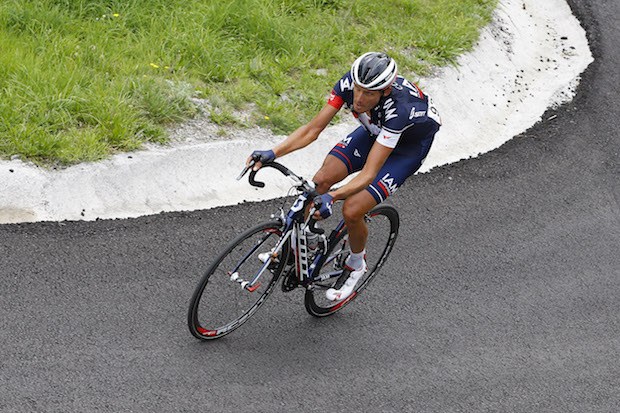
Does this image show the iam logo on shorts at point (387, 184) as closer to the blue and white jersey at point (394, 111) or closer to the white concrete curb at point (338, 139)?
the blue and white jersey at point (394, 111)

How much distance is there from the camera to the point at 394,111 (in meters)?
4.86

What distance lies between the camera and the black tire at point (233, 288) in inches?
187

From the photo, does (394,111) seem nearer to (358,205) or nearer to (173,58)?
(358,205)

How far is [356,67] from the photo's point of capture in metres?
4.75

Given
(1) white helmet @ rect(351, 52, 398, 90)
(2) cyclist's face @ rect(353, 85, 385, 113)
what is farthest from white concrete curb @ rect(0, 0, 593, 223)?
(1) white helmet @ rect(351, 52, 398, 90)

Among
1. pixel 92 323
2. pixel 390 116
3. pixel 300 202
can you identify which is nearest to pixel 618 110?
pixel 390 116

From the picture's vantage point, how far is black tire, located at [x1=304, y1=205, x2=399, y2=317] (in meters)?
5.51

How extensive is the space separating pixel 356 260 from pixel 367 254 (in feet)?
2.20

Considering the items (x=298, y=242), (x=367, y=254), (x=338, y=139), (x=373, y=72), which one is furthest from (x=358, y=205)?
(x=338, y=139)

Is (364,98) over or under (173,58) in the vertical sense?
over

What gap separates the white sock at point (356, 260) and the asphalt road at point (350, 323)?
0.53 metres

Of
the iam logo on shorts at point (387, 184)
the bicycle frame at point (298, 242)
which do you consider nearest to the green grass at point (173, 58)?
the bicycle frame at point (298, 242)

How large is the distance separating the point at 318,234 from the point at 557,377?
2.37 meters

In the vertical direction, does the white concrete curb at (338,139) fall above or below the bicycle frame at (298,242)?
below
